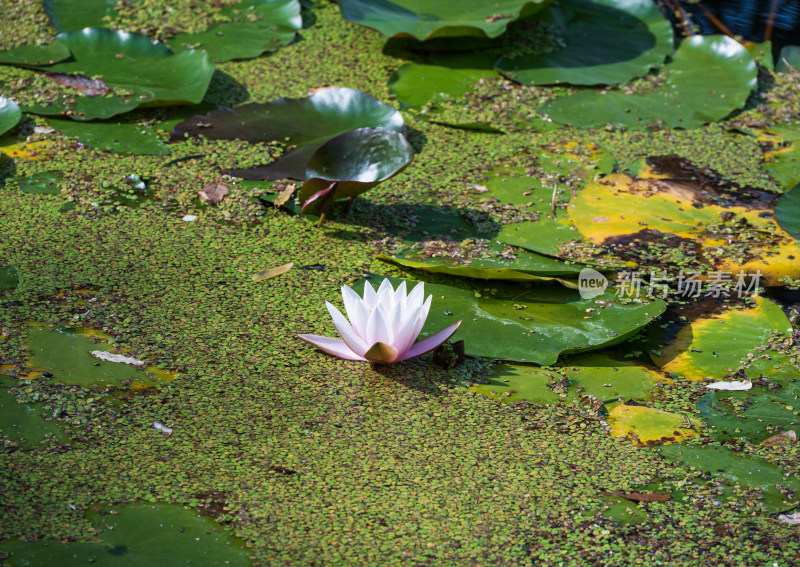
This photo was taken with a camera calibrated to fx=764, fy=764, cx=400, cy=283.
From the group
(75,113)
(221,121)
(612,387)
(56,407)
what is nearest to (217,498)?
(56,407)

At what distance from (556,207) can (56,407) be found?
6.13ft

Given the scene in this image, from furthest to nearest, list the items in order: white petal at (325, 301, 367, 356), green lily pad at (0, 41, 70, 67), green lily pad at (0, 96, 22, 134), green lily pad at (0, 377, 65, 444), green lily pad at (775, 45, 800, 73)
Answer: green lily pad at (775, 45, 800, 73) → green lily pad at (0, 41, 70, 67) → green lily pad at (0, 96, 22, 134) → white petal at (325, 301, 367, 356) → green lily pad at (0, 377, 65, 444)

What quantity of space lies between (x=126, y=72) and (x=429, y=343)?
2.15 m

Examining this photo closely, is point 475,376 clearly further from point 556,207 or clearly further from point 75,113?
point 75,113

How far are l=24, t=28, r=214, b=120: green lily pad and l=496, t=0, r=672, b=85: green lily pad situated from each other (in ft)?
4.85

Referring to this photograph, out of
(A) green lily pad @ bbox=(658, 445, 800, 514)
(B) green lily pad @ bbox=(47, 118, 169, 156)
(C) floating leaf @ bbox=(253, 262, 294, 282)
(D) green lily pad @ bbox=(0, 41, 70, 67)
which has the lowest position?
(A) green lily pad @ bbox=(658, 445, 800, 514)

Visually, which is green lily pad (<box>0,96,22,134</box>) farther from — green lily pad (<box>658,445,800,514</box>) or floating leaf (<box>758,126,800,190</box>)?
floating leaf (<box>758,126,800,190</box>)

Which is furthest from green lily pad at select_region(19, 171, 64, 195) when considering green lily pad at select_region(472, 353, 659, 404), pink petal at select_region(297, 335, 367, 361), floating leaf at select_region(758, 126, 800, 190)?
floating leaf at select_region(758, 126, 800, 190)

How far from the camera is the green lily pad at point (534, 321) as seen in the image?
7.11 ft

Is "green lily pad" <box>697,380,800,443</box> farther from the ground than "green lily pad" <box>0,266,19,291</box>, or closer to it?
closer to it

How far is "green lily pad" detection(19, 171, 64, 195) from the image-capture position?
2782 millimetres

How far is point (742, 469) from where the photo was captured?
1852mm

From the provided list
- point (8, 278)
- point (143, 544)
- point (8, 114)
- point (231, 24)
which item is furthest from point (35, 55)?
point (143, 544)

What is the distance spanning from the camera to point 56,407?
183 cm
